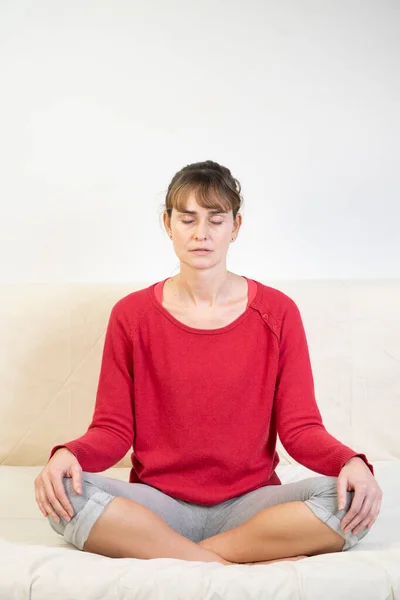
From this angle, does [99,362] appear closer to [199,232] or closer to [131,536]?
[199,232]

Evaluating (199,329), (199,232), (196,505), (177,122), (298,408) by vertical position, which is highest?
(177,122)

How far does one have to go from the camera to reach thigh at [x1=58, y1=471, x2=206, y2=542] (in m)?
1.60

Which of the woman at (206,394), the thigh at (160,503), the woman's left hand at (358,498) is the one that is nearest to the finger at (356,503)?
the woman's left hand at (358,498)

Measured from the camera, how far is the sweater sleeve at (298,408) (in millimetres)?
1665

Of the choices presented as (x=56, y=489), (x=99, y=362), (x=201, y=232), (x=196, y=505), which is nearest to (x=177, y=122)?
(x=99, y=362)

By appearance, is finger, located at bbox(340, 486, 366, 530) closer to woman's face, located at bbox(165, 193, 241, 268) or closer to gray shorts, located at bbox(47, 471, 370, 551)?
gray shorts, located at bbox(47, 471, 370, 551)

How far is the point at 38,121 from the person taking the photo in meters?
2.49

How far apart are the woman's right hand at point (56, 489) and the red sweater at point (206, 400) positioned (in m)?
0.19

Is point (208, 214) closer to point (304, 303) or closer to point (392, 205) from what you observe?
point (304, 303)

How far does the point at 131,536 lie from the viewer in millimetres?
1522

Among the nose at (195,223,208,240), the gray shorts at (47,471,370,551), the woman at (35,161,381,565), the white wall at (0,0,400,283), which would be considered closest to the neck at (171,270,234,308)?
the woman at (35,161,381,565)

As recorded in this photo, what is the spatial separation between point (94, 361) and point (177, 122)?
78 cm

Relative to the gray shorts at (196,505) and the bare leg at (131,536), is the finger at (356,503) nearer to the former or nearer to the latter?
the gray shorts at (196,505)

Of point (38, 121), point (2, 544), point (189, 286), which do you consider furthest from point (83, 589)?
point (38, 121)
